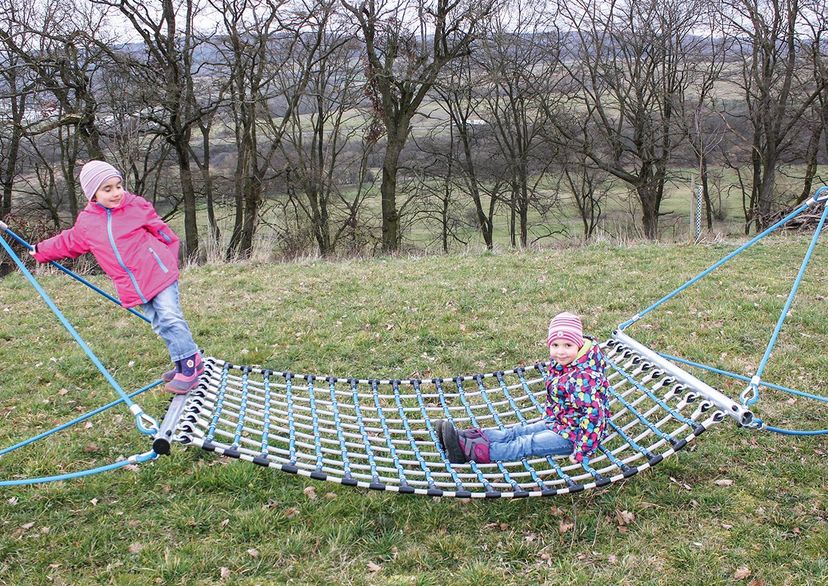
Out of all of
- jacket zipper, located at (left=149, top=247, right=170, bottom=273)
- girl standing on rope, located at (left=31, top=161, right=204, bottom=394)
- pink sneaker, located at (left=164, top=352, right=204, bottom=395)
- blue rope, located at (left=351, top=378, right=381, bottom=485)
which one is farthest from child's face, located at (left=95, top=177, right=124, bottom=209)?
blue rope, located at (left=351, top=378, right=381, bottom=485)

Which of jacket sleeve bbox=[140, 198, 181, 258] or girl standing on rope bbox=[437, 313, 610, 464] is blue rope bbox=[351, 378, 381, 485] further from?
jacket sleeve bbox=[140, 198, 181, 258]

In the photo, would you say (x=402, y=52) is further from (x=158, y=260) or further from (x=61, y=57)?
(x=158, y=260)

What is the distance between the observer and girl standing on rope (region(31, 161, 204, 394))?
3.86 m

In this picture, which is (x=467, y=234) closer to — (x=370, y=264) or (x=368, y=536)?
(x=370, y=264)

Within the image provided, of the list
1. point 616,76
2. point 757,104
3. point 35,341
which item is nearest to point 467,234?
point 616,76

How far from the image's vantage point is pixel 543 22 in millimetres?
20203

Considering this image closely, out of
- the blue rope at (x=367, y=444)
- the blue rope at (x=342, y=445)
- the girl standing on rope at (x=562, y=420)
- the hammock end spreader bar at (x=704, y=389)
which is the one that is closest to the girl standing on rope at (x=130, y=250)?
the blue rope at (x=342, y=445)

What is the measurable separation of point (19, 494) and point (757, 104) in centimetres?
2096

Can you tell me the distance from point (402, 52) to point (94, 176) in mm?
15950

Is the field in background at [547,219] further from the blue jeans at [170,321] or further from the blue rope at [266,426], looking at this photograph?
the blue jeans at [170,321]

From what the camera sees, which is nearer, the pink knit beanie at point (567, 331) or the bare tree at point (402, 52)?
the pink knit beanie at point (567, 331)

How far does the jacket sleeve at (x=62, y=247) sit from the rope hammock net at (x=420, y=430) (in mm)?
181

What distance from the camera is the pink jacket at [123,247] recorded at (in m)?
3.86

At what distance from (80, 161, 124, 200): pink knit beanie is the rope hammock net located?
A: 0.52 metres
